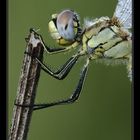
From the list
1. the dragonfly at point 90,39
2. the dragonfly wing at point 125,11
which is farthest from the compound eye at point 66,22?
the dragonfly wing at point 125,11

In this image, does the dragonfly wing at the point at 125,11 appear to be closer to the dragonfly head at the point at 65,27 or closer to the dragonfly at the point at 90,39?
the dragonfly at the point at 90,39

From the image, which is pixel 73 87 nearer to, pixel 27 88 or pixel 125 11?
pixel 27 88

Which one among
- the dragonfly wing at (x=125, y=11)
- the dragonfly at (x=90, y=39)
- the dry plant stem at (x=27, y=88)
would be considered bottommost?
the dry plant stem at (x=27, y=88)

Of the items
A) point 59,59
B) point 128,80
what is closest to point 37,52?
point 59,59

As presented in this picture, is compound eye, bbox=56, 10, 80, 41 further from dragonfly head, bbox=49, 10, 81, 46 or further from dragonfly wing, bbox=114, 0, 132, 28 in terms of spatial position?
dragonfly wing, bbox=114, 0, 132, 28
